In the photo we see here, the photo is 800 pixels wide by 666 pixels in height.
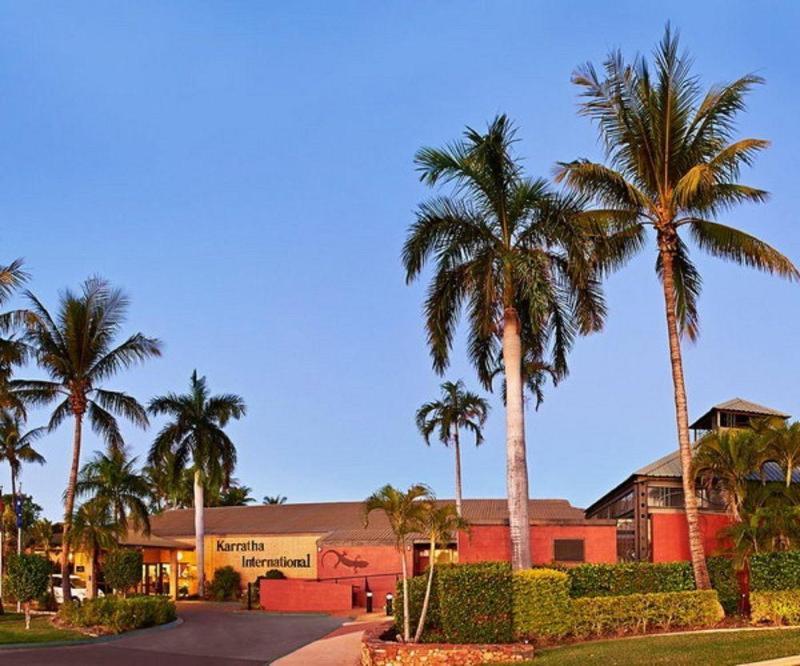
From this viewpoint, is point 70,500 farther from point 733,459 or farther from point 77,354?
point 733,459

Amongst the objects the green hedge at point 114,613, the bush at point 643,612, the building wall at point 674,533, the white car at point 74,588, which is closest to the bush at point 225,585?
the white car at point 74,588

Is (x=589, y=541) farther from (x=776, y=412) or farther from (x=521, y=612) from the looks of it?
(x=521, y=612)

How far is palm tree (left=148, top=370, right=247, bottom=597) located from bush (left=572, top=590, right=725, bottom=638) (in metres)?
29.1

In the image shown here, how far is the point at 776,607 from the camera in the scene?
2097 centimetres

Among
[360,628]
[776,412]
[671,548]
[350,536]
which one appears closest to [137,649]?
[360,628]

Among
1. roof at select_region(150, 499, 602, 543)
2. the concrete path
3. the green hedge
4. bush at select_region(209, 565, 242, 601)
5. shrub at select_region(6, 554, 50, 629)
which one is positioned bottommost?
bush at select_region(209, 565, 242, 601)

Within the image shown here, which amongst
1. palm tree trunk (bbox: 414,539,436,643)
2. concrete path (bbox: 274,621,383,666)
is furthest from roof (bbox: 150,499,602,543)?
palm tree trunk (bbox: 414,539,436,643)

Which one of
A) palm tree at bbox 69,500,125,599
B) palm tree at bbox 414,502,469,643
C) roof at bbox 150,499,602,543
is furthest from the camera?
roof at bbox 150,499,602,543

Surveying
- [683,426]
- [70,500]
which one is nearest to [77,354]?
[70,500]

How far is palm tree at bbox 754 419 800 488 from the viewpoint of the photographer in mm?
29016

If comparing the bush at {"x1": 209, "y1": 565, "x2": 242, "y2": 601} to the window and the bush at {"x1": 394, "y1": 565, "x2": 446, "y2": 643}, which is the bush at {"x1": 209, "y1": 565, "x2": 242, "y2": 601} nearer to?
the window

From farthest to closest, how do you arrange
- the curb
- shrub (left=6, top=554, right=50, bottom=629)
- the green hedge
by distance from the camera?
shrub (left=6, top=554, right=50, bottom=629)
the green hedge
the curb

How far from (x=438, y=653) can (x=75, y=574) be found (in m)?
37.2

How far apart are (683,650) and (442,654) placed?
452cm
